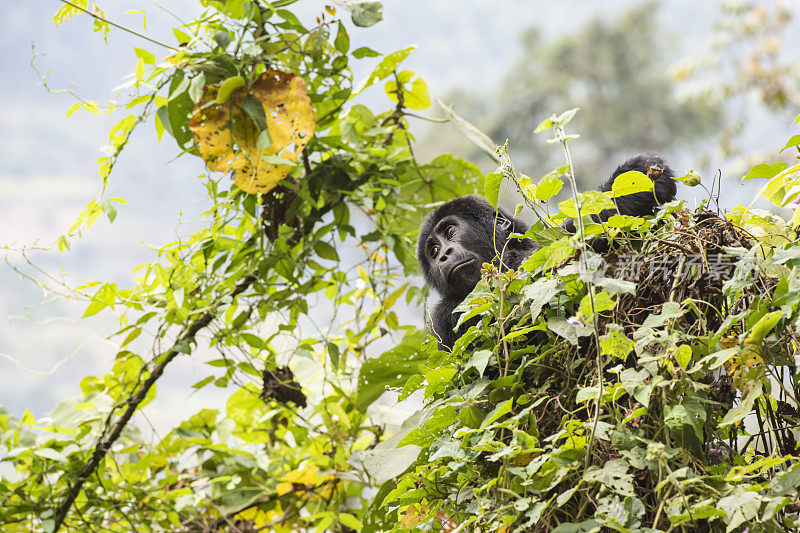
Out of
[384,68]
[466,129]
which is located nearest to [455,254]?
[466,129]

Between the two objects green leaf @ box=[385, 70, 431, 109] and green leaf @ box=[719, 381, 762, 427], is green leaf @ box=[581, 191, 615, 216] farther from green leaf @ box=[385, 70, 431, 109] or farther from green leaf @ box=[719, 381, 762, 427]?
green leaf @ box=[385, 70, 431, 109]

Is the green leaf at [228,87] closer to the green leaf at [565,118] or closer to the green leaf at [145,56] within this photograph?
the green leaf at [145,56]

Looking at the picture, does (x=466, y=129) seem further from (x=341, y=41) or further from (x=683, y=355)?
(x=683, y=355)

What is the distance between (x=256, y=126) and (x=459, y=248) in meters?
0.62

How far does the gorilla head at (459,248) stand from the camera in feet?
5.81

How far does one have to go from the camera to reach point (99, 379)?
170 cm

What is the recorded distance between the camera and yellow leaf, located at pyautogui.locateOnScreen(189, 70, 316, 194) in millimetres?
1399

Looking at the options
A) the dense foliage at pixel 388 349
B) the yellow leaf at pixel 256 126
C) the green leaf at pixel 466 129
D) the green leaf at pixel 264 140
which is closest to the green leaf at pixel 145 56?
the dense foliage at pixel 388 349

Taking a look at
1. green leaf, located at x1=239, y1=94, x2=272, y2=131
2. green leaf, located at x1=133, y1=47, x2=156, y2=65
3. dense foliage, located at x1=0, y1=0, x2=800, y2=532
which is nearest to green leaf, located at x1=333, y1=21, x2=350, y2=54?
dense foliage, located at x1=0, y1=0, x2=800, y2=532

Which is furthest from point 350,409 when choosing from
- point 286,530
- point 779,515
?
point 779,515

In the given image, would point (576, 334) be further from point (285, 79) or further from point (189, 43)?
point (189, 43)

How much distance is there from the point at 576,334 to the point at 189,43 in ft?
3.34

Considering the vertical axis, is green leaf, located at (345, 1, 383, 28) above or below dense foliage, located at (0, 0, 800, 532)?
above

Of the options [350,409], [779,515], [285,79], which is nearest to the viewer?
[779,515]
